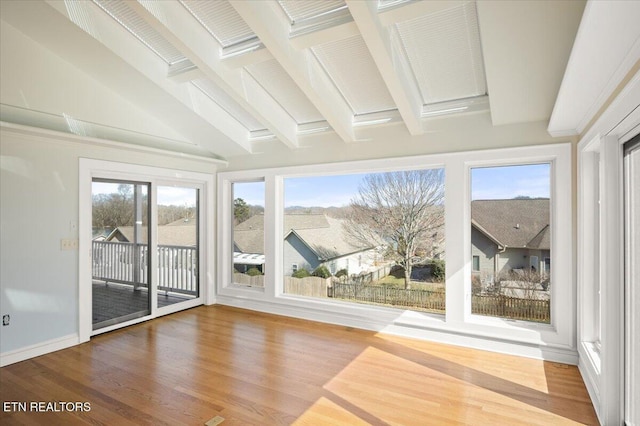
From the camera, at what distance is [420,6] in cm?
242

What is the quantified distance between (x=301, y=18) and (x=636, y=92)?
7.44 ft

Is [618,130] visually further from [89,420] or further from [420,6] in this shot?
[89,420]

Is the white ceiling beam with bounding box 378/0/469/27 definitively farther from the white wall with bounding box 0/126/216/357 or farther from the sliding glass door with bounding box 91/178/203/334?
the sliding glass door with bounding box 91/178/203/334

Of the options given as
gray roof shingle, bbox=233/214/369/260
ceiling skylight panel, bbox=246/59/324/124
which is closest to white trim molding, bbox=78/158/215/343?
gray roof shingle, bbox=233/214/369/260

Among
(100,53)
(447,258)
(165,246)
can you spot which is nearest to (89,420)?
(165,246)

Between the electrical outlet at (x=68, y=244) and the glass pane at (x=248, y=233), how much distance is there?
2235 mm

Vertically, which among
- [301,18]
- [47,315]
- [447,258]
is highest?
[301,18]

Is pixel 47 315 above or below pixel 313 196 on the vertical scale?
below

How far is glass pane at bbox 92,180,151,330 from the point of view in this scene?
423 centimetres

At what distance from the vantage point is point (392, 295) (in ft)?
14.7

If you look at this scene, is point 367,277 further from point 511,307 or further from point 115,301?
point 115,301

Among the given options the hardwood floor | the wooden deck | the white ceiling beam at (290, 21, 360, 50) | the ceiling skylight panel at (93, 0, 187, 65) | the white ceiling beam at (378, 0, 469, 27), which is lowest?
the hardwood floor

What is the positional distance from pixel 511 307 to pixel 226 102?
3.96 metres

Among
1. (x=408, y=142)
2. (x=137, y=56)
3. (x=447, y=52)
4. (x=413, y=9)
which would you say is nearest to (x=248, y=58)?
(x=137, y=56)
